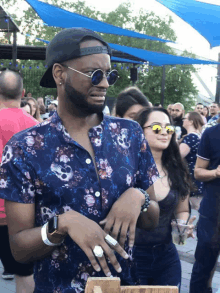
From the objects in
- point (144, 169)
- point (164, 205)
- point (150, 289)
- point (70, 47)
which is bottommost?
point (164, 205)

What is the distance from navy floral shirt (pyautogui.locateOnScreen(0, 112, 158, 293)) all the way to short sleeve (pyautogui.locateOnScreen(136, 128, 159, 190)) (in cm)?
9

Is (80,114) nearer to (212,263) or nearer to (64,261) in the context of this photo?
(64,261)

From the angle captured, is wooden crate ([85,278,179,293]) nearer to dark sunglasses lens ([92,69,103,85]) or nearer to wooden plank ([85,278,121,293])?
wooden plank ([85,278,121,293])

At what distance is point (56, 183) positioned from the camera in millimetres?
1558

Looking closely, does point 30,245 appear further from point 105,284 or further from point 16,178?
point 105,284

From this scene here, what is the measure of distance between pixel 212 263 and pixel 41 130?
7.65ft

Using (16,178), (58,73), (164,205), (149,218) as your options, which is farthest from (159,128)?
(16,178)

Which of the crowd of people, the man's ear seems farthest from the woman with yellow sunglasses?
the man's ear

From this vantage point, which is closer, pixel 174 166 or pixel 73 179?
pixel 73 179

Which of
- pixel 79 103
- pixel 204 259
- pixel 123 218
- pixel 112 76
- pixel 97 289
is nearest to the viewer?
pixel 97 289

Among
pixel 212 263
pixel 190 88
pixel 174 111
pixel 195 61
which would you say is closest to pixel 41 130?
pixel 212 263

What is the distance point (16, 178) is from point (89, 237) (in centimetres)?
36

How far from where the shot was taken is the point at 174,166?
3.20 meters

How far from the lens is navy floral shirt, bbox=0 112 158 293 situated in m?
1.55
